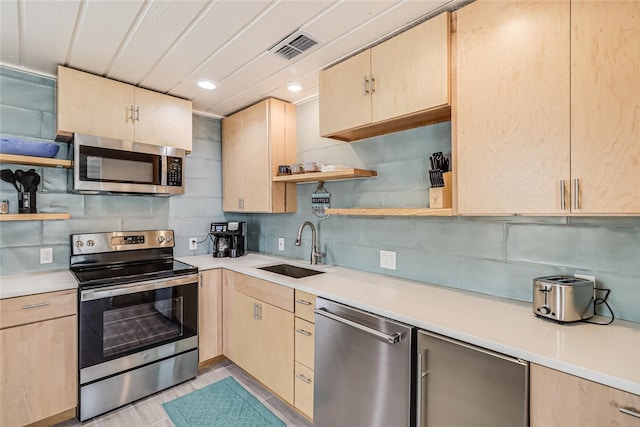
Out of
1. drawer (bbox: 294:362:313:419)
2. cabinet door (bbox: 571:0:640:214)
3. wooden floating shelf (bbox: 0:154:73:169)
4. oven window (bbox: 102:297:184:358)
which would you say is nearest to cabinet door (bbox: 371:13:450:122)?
cabinet door (bbox: 571:0:640:214)

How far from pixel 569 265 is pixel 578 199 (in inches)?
17.2

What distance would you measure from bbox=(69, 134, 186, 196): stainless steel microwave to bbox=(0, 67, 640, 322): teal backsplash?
0.34 m

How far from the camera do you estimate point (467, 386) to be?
3.85ft

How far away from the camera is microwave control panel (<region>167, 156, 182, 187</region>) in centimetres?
260

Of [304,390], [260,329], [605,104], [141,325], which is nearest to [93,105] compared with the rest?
[141,325]

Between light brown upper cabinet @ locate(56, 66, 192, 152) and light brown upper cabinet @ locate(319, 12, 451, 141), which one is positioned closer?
light brown upper cabinet @ locate(319, 12, 451, 141)

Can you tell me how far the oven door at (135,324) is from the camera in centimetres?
196

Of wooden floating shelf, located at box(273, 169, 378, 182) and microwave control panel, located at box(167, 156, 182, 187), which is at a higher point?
microwave control panel, located at box(167, 156, 182, 187)

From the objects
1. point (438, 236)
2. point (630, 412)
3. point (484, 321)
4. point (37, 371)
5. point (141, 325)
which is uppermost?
point (438, 236)

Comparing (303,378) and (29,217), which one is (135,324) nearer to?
(29,217)

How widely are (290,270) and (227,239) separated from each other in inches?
32.8

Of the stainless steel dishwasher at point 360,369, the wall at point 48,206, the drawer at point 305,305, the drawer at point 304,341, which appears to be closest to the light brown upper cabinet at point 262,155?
A: the wall at point 48,206

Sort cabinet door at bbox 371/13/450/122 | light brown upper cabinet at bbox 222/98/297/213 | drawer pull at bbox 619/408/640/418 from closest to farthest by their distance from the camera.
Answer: drawer pull at bbox 619/408/640/418 < cabinet door at bbox 371/13/450/122 < light brown upper cabinet at bbox 222/98/297/213

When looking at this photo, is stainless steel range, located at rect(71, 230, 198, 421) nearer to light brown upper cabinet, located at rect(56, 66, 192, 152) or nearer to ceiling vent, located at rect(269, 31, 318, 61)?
light brown upper cabinet, located at rect(56, 66, 192, 152)
